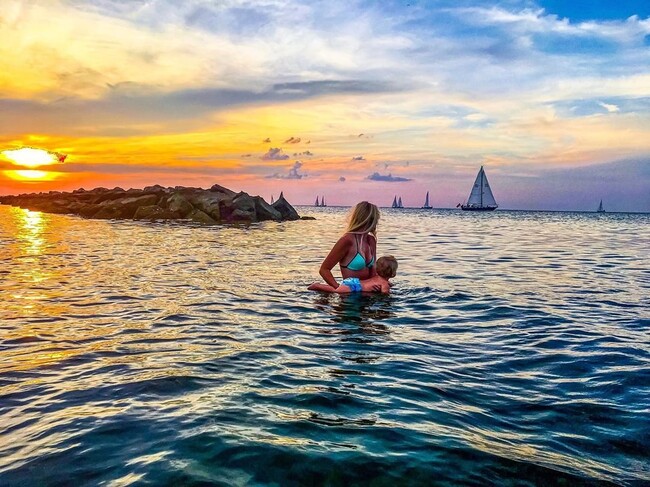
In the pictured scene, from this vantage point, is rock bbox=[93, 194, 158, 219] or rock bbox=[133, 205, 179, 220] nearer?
rock bbox=[133, 205, 179, 220]

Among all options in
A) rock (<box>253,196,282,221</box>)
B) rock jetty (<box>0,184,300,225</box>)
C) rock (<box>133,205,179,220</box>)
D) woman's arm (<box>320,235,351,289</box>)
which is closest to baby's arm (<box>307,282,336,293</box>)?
woman's arm (<box>320,235,351,289</box>)

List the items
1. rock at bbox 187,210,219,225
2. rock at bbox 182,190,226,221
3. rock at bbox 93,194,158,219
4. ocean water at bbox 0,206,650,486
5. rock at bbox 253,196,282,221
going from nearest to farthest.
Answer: ocean water at bbox 0,206,650,486 → rock at bbox 187,210,219,225 → rock at bbox 182,190,226,221 → rock at bbox 93,194,158,219 → rock at bbox 253,196,282,221

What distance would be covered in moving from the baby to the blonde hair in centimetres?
97

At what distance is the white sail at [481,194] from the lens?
143000mm

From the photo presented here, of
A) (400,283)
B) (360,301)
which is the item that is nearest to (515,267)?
(400,283)

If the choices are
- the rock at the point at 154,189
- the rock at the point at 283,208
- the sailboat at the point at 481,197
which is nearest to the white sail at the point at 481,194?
the sailboat at the point at 481,197

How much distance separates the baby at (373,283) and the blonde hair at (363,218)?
972mm

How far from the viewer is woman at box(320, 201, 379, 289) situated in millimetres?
10422

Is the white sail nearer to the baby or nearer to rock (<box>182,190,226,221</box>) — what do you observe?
rock (<box>182,190,226,221</box>)

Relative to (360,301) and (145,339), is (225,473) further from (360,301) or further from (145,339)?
(360,301)

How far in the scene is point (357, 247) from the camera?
416 inches

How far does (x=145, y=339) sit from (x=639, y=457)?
229 inches

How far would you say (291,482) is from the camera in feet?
11.1

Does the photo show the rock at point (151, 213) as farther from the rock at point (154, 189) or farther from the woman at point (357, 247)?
the woman at point (357, 247)
